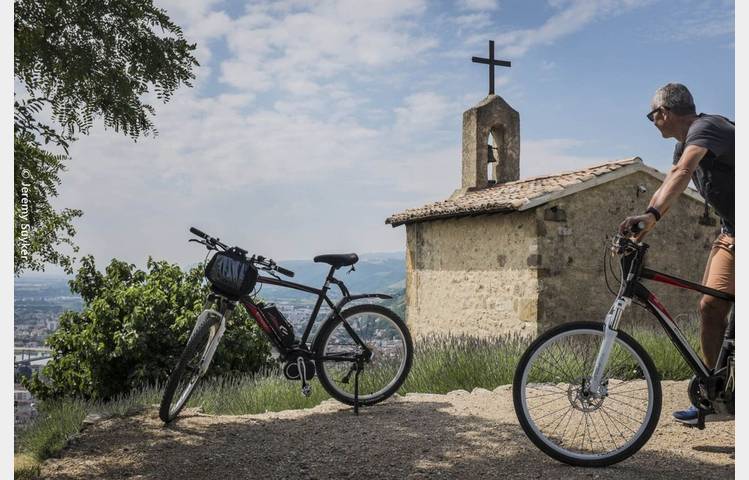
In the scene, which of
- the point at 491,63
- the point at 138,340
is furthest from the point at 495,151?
the point at 138,340

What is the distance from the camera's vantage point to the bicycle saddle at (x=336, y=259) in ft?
14.5

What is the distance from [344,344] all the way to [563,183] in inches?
229

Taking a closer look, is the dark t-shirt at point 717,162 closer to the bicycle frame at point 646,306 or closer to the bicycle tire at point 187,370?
the bicycle frame at point 646,306

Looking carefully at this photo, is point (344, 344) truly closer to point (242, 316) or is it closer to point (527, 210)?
point (242, 316)

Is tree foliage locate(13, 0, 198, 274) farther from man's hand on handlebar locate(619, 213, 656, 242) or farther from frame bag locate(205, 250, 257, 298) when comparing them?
man's hand on handlebar locate(619, 213, 656, 242)

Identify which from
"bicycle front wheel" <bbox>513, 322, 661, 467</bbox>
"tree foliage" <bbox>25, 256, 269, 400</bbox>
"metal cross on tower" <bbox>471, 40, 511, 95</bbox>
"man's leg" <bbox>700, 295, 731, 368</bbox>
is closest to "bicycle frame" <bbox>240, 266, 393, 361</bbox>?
"bicycle front wheel" <bbox>513, 322, 661, 467</bbox>

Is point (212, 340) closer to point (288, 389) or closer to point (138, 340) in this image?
point (288, 389)

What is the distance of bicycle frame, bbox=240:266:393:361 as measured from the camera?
4.33 metres

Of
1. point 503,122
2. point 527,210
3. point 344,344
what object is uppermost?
point 503,122

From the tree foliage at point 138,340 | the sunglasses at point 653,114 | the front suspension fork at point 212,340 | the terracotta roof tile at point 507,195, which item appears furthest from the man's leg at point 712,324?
the terracotta roof tile at point 507,195

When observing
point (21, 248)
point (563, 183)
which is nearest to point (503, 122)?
point (563, 183)

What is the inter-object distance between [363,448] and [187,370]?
1.38 meters

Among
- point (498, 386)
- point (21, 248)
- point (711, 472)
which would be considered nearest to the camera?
point (711, 472)

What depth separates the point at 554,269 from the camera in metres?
8.95
